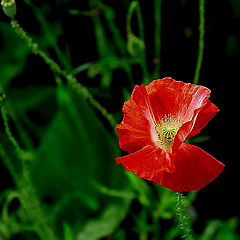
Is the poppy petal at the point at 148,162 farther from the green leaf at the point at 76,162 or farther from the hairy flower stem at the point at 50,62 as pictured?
the green leaf at the point at 76,162

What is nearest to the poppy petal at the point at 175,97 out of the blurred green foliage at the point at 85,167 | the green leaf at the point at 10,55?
the blurred green foliage at the point at 85,167

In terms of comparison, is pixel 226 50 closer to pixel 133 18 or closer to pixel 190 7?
pixel 190 7

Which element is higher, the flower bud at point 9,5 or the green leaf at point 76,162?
the flower bud at point 9,5

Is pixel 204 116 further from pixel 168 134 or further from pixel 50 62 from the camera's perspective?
pixel 50 62

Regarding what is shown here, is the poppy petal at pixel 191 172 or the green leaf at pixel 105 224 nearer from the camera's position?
the poppy petal at pixel 191 172

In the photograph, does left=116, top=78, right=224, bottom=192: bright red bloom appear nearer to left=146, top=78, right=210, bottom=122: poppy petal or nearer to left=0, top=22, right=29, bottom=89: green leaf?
left=146, top=78, right=210, bottom=122: poppy petal

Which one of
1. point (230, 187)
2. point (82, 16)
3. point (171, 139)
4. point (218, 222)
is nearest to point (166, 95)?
point (171, 139)

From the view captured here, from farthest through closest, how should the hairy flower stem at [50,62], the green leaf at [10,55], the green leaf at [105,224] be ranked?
1. the green leaf at [10,55]
2. the green leaf at [105,224]
3. the hairy flower stem at [50,62]

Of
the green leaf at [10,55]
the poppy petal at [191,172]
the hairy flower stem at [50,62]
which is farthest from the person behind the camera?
the green leaf at [10,55]
